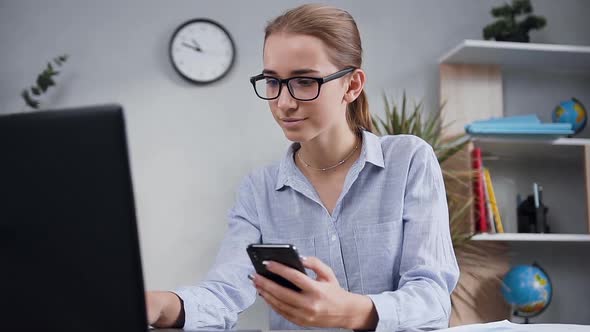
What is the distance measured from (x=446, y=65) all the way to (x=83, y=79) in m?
1.70

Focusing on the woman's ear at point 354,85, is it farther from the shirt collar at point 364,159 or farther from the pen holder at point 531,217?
the pen holder at point 531,217

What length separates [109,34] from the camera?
288 centimetres

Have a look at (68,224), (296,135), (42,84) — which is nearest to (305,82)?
(296,135)

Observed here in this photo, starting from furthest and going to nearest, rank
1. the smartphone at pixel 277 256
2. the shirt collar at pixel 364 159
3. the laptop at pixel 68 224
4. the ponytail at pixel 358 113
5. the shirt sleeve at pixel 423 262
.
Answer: the ponytail at pixel 358 113 → the shirt collar at pixel 364 159 → the shirt sleeve at pixel 423 262 → the smartphone at pixel 277 256 → the laptop at pixel 68 224

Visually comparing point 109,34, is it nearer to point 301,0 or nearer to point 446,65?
point 301,0

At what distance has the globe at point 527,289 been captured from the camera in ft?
8.44

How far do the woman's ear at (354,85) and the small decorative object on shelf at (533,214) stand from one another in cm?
151

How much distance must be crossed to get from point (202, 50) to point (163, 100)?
30 centimetres

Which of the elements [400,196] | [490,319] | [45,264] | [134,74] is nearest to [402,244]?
[400,196]

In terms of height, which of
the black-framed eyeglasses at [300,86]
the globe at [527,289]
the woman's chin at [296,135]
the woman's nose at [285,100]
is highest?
the black-framed eyeglasses at [300,86]

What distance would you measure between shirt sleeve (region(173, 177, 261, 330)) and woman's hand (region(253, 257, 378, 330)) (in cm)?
28

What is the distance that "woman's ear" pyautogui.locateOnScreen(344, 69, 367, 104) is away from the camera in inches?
57.2

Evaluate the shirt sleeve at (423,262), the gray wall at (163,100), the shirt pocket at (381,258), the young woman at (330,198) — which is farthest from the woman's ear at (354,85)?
the gray wall at (163,100)

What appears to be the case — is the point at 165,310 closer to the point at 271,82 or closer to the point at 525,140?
the point at 271,82
